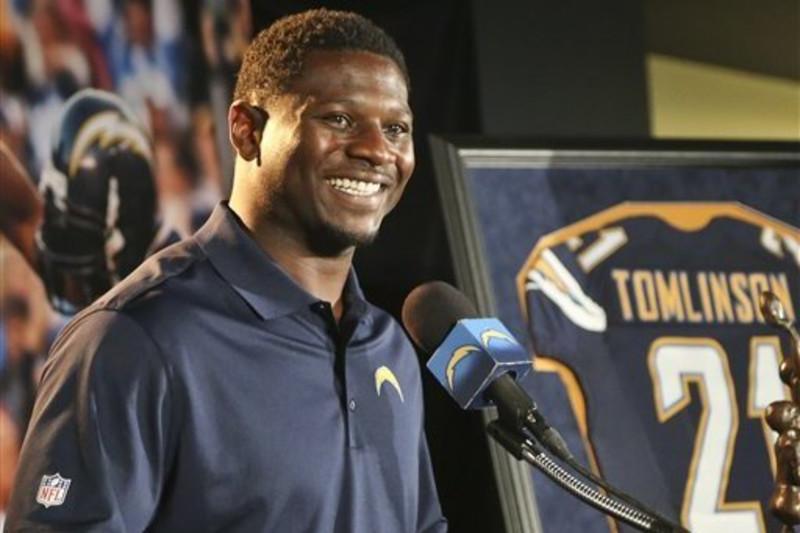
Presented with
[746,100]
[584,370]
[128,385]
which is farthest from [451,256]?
[746,100]

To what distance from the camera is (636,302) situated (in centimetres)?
295

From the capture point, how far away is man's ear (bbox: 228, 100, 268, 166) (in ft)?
6.13

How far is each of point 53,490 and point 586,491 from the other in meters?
0.51

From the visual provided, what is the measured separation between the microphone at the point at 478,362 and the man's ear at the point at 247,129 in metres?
0.26

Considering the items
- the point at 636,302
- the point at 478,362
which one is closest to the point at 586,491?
the point at 478,362

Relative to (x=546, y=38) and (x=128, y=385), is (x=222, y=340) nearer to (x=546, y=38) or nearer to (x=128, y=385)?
(x=128, y=385)

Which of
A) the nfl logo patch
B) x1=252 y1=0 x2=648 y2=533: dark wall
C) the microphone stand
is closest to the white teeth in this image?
the microphone stand

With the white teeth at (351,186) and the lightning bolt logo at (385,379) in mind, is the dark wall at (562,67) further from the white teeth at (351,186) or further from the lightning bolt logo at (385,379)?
the white teeth at (351,186)

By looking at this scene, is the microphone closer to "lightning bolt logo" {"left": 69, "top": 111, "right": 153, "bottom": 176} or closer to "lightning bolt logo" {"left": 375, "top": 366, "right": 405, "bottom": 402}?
"lightning bolt logo" {"left": 375, "top": 366, "right": 405, "bottom": 402}

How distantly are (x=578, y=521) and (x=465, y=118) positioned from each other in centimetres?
100

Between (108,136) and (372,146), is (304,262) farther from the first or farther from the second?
(108,136)

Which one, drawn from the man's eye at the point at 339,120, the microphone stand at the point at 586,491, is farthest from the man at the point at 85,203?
the microphone stand at the point at 586,491

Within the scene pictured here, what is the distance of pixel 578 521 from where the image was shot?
2.76 m

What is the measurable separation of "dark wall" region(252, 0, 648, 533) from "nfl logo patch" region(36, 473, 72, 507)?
164cm
